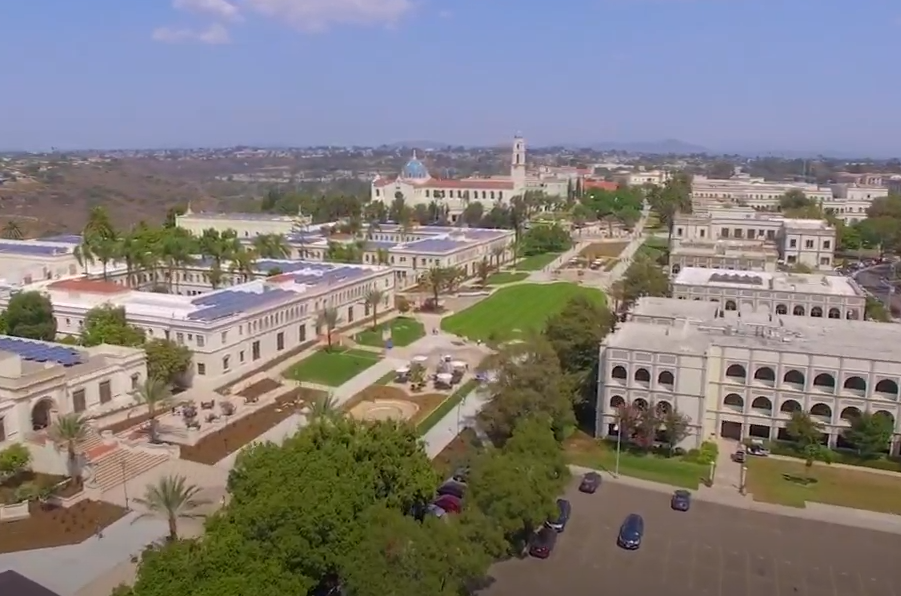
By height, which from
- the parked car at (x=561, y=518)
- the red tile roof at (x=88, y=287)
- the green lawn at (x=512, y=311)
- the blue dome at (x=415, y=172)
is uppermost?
the blue dome at (x=415, y=172)

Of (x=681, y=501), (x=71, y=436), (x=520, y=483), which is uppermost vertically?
(x=520, y=483)

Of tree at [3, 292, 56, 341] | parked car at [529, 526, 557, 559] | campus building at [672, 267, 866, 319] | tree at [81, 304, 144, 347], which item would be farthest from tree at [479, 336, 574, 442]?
tree at [3, 292, 56, 341]

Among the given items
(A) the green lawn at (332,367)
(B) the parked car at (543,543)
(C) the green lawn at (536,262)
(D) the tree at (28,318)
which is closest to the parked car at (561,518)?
(B) the parked car at (543,543)

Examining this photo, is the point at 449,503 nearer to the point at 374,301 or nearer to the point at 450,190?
the point at 374,301

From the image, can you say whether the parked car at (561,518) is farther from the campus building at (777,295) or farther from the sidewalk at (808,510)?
the campus building at (777,295)

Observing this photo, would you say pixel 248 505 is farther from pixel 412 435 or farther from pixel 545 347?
pixel 545 347

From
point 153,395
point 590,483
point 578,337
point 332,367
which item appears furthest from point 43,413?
point 578,337

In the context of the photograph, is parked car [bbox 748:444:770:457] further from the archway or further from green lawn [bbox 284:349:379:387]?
the archway

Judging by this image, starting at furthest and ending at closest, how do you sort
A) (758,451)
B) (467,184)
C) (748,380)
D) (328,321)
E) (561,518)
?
(467,184), (328,321), (748,380), (758,451), (561,518)
